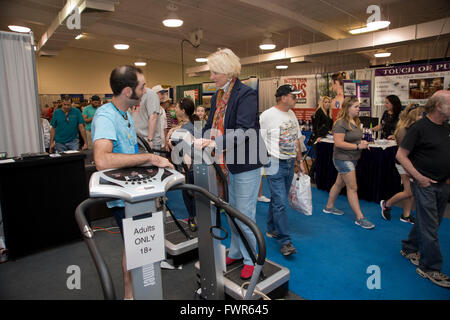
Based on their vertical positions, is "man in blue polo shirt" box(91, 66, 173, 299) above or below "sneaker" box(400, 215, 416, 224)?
above

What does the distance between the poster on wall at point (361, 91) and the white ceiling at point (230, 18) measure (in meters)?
1.98

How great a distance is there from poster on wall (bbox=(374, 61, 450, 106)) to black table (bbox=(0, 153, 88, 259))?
6080 mm

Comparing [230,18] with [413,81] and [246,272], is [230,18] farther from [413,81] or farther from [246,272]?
[246,272]

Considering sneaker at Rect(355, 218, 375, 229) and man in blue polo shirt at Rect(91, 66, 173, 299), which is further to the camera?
sneaker at Rect(355, 218, 375, 229)

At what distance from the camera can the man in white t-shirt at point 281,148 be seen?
274 cm

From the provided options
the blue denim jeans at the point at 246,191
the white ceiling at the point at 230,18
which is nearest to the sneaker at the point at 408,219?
the blue denim jeans at the point at 246,191

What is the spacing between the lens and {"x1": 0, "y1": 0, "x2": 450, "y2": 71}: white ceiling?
680 cm

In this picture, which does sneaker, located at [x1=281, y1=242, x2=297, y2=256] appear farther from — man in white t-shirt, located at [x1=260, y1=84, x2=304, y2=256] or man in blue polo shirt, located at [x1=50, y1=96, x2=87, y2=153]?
man in blue polo shirt, located at [x1=50, y1=96, x2=87, y2=153]

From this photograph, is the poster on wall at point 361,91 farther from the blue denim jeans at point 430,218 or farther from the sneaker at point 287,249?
the sneaker at point 287,249

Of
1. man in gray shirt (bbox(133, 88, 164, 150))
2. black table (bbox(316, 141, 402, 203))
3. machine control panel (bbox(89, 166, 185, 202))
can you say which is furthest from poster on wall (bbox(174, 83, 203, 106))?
machine control panel (bbox(89, 166, 185, 202))

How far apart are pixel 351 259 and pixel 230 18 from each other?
23.4ft

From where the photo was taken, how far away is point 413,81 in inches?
231

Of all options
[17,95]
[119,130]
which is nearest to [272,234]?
[119,130]
